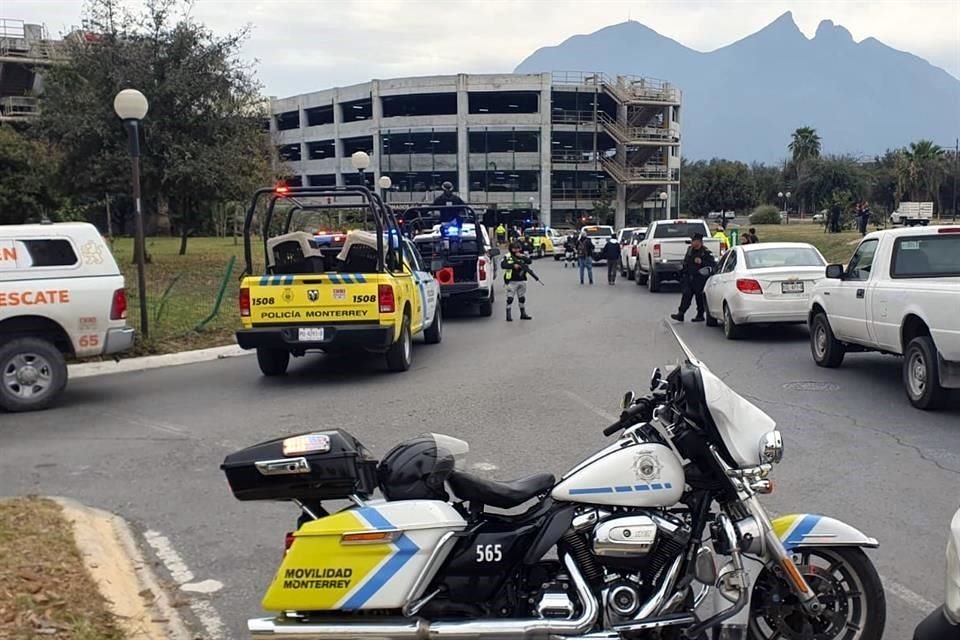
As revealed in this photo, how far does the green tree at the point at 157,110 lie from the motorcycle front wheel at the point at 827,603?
69.4 ft

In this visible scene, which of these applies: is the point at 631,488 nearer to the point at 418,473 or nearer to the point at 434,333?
the point at 418,473

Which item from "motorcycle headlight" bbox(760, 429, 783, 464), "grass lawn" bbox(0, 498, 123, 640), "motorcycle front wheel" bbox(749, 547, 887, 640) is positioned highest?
"motorcycle headlight" bbox(760, 429, 783, 464)

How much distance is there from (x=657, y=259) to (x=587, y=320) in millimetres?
6837

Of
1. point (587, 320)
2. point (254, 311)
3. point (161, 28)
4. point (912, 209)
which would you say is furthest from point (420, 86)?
point (254, 311)

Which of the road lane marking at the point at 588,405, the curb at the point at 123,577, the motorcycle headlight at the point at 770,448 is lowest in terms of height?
the curb at the point at 123,577

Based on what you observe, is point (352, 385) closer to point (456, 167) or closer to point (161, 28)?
point (161, 28)

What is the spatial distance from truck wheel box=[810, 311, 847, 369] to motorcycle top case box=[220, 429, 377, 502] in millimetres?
8856

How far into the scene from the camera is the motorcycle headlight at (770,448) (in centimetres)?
359

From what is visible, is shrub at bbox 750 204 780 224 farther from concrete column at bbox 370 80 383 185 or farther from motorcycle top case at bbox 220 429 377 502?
motorcycle top case at bbox 220 429 377 502

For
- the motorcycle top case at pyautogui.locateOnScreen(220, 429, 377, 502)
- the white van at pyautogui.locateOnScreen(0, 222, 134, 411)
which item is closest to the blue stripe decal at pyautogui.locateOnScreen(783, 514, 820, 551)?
the motorcycle top case at pyautogui.locateOnScreen(220, 429, 377, 502)

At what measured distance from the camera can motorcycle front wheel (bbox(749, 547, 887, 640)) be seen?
12.7ft

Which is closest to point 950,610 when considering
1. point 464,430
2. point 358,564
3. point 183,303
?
point 358,564

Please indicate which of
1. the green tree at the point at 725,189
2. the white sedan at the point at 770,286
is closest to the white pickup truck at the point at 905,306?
the white sedan at the point at 770,286

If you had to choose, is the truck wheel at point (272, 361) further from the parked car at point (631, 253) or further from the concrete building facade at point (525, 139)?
the concrete building facade at point (525, 139)
